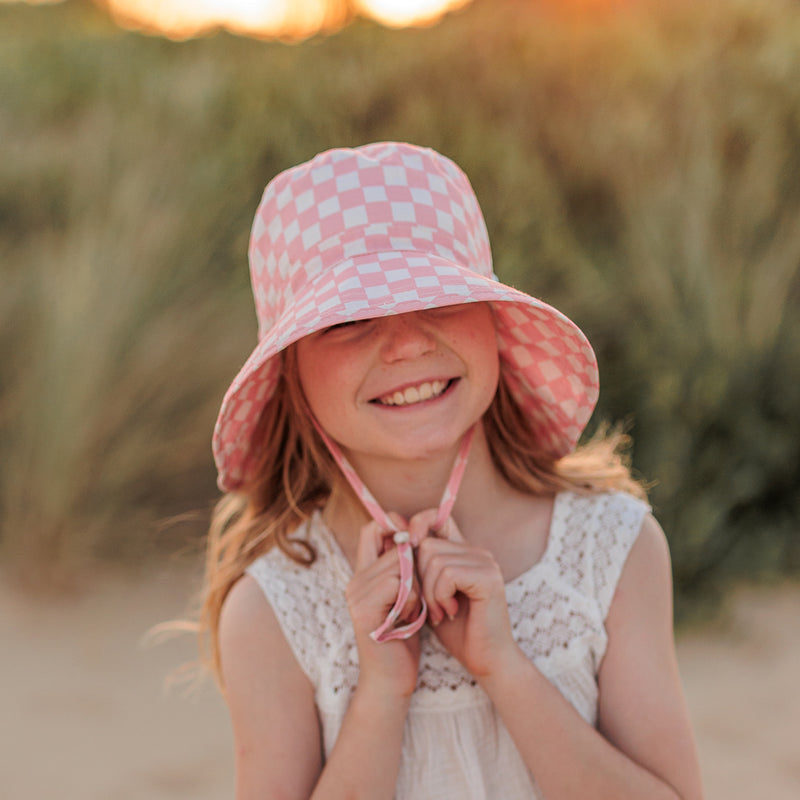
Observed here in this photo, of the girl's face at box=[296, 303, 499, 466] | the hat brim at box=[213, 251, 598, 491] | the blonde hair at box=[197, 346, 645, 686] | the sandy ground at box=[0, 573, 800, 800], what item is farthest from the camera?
the sandy ground at box=[0, 573, 800, 800]

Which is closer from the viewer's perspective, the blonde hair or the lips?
the lips

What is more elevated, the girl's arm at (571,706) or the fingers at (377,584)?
the fingers at (377,584)

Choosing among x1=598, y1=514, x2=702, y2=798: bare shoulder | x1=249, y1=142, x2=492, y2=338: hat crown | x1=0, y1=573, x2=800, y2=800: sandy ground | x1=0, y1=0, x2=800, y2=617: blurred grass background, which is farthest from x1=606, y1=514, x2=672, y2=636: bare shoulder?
x1=0, y1=0, x2=800, y2=617: blurred grass background

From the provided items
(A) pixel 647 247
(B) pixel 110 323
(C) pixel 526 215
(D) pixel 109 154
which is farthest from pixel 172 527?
(A) pixel 647 247

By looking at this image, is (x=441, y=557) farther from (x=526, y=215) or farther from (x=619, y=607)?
(x=526, y=215)

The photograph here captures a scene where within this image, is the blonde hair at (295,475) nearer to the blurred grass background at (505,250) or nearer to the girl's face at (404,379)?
the girl's face at (404,379)

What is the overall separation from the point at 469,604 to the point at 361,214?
0.73m

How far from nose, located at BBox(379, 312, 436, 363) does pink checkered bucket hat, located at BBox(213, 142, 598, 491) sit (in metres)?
0.08

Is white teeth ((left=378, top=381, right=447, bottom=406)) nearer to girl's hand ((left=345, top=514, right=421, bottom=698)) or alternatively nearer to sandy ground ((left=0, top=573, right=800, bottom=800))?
girl's hand ((left=345, top=514, right=421, bottom=698))

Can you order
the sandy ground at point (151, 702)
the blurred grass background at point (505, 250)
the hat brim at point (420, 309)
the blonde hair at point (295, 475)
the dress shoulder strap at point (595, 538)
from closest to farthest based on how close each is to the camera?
the hat brim at point (420, 309), the dress shoulder strap at point (595, 538), the blonde hair at point (295, 475), the sandy ground at point (151, 702), the blurred grass background at point (505, 250)

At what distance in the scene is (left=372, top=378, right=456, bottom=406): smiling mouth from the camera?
1700 millimetres

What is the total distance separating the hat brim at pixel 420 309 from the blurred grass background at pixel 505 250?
210 centimetres

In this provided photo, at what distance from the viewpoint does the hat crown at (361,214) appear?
1683mm

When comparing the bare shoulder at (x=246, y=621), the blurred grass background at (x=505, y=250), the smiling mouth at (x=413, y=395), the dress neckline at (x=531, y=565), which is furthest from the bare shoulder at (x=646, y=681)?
the blurred grass background at (x=505, y=250)
